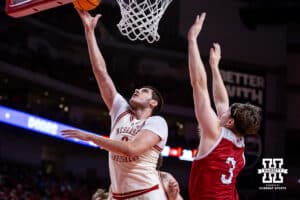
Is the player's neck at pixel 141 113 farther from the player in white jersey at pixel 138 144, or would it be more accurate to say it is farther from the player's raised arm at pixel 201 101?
the player's raised arm at pixel 201 101

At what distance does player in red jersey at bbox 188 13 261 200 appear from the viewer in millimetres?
3816

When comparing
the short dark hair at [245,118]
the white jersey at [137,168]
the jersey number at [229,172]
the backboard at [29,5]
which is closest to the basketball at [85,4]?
the backboard at [29,5]

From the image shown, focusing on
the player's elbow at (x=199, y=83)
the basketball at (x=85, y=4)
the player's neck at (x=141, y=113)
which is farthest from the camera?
the basketball at (x=85, y=4)

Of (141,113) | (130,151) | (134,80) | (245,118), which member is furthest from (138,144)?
(134,80)

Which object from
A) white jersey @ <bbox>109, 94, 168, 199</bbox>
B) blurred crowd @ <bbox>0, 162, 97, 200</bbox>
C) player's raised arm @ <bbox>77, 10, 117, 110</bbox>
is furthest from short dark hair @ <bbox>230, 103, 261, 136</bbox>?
blurred crowd @ <bbox>0, 162, 97, 200</bbox>

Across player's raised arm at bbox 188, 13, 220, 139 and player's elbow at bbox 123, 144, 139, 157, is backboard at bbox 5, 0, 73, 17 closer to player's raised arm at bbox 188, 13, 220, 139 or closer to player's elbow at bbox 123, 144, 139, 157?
player's raised arm at bbox 188, 13, 220, 139

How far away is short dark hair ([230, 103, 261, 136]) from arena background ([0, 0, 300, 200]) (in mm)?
13847

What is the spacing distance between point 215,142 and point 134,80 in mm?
18206

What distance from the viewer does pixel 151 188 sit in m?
4.26

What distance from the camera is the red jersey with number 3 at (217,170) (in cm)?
382

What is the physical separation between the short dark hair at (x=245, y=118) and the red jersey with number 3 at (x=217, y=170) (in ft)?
0.31

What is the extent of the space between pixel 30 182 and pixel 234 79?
7558 mm

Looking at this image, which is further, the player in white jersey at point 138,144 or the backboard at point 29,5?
the backboard at point 29,5

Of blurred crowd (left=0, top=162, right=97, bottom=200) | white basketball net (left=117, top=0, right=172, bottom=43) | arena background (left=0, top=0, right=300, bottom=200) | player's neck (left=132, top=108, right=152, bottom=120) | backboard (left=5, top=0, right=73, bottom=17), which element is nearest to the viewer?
player's neck (left=132, top=108, right=152, bottom=120)
